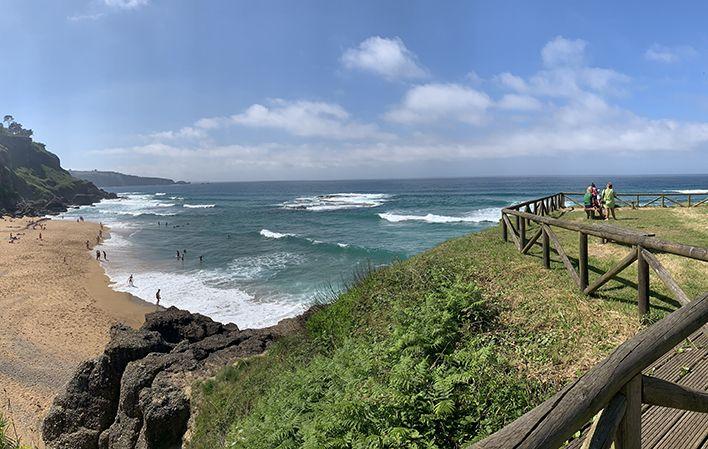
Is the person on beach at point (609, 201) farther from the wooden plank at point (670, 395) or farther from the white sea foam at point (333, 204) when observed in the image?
the white sea foam at point (333, 204)

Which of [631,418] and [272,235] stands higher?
[631,418]

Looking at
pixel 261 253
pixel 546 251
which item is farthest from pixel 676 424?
pixel 261 253

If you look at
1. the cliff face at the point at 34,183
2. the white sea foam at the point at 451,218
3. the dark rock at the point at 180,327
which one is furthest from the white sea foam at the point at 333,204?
the dark rock at the point at 180,327

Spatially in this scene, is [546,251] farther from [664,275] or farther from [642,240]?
[664,275]

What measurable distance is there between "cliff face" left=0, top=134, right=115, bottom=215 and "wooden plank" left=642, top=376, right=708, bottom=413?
84725 millimetres

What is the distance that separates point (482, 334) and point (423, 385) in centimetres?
176

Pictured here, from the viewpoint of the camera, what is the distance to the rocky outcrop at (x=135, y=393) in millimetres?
8883

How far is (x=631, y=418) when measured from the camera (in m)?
1.89

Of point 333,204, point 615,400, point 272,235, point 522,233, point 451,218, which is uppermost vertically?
point 615,400

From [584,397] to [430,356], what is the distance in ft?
12.9

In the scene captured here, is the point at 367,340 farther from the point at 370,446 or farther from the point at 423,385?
the point at 370,446

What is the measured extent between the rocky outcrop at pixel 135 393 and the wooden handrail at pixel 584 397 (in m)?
9.10

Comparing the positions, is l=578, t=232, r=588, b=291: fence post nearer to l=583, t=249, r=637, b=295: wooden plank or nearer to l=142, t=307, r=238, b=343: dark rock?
l=583, t=249, r=637, b=295: wooden plank

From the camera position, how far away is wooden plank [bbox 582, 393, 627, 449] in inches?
67.6
